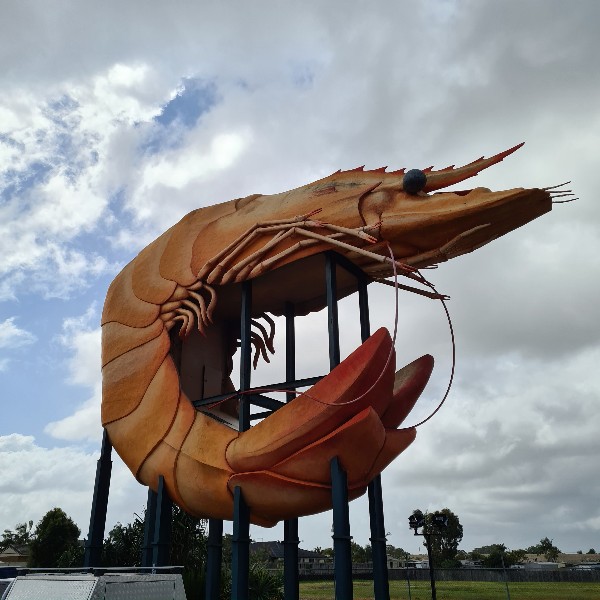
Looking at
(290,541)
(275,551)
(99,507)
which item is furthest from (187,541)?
(275,551)

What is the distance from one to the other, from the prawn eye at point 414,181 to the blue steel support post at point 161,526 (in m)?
6.68

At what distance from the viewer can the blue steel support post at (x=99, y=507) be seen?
11289mm

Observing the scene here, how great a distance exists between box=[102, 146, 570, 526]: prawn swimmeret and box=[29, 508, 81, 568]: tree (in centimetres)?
1931

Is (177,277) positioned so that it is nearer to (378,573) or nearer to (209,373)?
(209,373)

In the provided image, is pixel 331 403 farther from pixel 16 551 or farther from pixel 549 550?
pixel 549 550

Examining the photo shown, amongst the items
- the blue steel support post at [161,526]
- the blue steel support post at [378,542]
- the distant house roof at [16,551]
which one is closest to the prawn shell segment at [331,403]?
the blue steel support post at [378,542]

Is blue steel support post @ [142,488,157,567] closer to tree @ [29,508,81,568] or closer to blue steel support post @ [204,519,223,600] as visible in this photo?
blue steel support post @ [204,519,223,600]

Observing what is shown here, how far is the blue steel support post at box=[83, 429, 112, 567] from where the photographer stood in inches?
444

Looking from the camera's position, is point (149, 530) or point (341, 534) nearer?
point (341, 534)

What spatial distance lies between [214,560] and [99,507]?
2.66m

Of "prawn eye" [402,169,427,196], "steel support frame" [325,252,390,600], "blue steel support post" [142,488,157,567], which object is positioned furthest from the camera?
"blue steel support post" [142,488,157,567]

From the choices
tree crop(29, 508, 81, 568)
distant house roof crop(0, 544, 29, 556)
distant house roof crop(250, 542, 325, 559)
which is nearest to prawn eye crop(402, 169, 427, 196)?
tree crop(29, 508, 81, 568)

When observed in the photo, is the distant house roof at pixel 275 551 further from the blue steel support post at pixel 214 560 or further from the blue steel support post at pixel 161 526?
the blue steel support post at pixel 161 526

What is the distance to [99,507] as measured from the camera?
11.8 m
